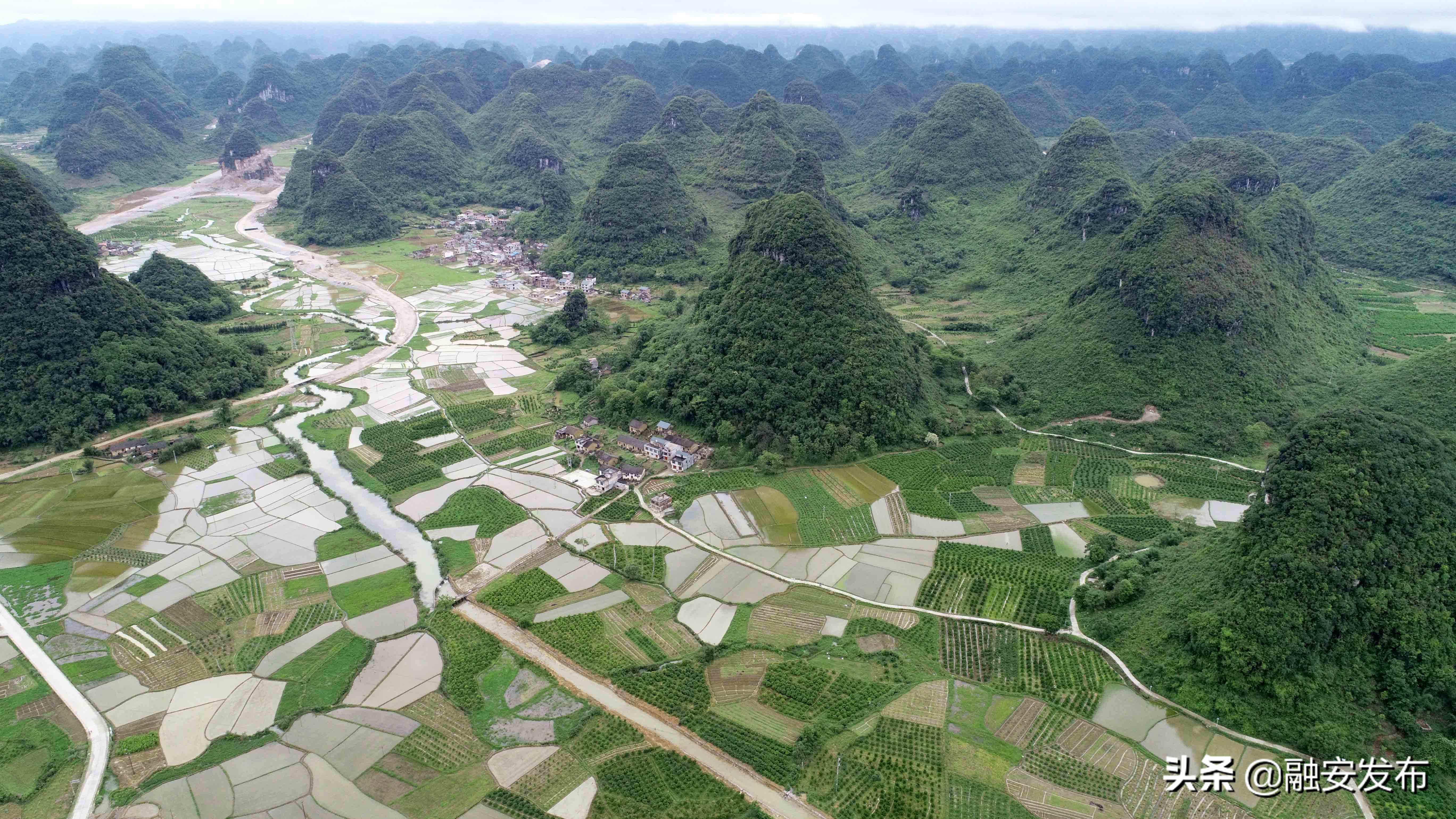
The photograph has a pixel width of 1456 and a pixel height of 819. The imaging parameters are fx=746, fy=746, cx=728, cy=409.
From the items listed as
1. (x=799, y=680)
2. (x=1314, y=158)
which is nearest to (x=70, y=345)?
(x=799, y=680)

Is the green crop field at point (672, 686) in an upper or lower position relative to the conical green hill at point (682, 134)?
lower

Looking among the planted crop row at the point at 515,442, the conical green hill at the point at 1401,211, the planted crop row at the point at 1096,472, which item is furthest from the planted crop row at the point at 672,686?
the conical green hill at the point at 1401,211

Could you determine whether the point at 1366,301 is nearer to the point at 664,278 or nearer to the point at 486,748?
the point at 664,278

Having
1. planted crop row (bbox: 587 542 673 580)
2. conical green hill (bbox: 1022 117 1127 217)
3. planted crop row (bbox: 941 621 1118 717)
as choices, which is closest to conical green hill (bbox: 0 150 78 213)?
planted crop row (bbox: 587 542 673 580)

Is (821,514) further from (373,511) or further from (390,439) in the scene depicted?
(390,439)

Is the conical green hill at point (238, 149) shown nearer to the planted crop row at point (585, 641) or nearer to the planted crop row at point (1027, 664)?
the planted crop row at point (585, 641)

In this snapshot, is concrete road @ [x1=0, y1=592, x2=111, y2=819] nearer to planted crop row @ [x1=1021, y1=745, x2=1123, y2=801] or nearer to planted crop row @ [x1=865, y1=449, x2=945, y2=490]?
planted crop row @ [x1=1021, y1=745, x2=1123, y2=801]
